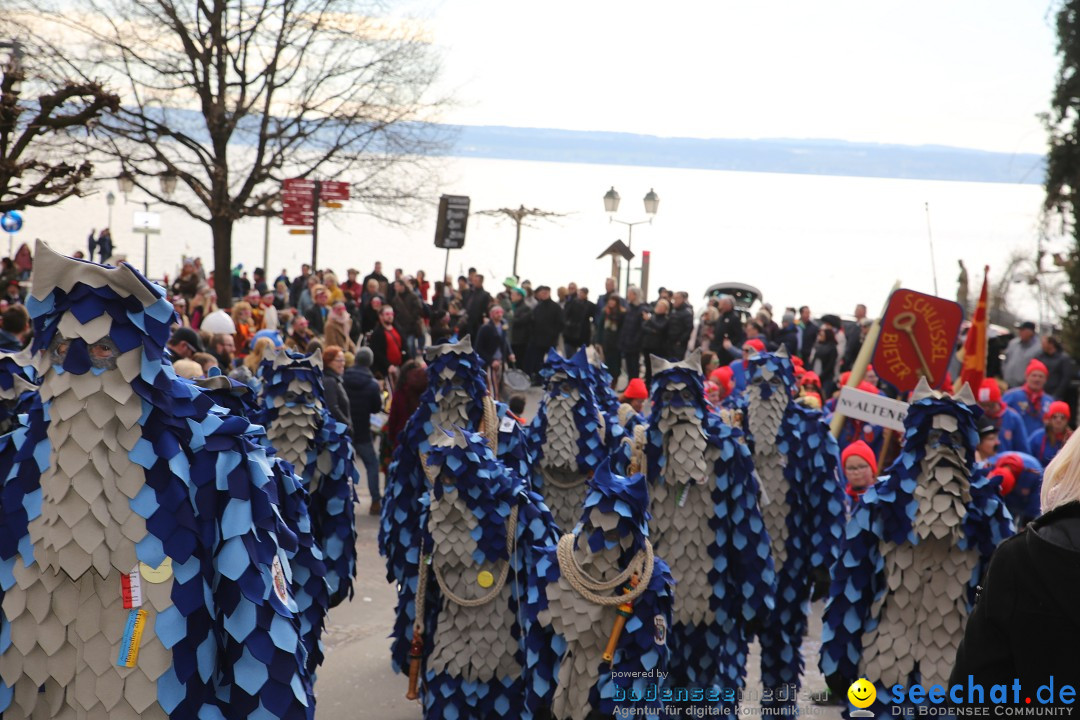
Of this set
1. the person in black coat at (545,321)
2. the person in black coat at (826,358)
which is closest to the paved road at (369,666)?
the person in black coat at (826,358)

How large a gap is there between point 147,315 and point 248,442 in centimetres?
45

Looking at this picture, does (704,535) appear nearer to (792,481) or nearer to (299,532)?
(792,481)

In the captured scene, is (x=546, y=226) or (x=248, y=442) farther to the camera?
(x=546, y=226)

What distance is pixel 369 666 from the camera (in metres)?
7.99

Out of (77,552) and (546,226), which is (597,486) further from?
(546,226)

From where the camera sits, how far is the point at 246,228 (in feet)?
266

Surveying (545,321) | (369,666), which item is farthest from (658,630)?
(545,321)

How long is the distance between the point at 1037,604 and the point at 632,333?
16586 millimetres

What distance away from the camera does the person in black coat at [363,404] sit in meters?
11.8

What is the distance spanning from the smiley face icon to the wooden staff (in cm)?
116

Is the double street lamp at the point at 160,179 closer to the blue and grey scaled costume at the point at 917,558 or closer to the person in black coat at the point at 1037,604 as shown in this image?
the blue and grey scaled costume at the point at 917,558

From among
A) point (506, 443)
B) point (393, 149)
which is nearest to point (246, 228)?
point (393, 149)

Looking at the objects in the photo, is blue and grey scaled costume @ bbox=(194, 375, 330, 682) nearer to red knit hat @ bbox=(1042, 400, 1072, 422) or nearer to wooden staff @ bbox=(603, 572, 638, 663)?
wooden staff @ bbox=(603, 572, 638, 663)

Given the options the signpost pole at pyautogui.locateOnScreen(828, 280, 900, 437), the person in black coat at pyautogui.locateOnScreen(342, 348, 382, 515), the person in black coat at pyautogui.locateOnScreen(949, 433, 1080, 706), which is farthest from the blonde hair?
the person in black coat at pyautogui.locateOnScreen(342, 348, 382, 515)
